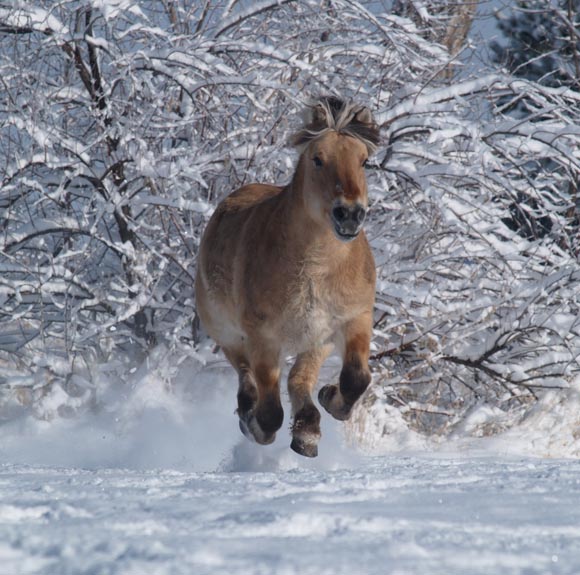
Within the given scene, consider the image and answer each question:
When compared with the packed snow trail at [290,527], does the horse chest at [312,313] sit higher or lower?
lower

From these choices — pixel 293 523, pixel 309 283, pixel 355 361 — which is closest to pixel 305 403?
pixel 355 361

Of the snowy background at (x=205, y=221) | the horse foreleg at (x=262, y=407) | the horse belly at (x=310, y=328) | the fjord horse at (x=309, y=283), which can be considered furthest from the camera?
the snowy background at (x=205, y=221)

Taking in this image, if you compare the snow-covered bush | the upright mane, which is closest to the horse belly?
the upright mane

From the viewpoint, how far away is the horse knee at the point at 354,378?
551cm

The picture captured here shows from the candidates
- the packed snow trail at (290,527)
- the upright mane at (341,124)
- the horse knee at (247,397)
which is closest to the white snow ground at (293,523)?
the packed snow trail at (290,527)

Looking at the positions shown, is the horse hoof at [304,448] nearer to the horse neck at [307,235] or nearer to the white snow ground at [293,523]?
the white snow ground at [293,523]

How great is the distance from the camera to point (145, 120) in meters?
7.80

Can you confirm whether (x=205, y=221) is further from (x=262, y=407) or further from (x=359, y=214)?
(x=359, y=214)

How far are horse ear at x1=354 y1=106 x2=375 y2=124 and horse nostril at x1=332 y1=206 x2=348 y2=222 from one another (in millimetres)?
870

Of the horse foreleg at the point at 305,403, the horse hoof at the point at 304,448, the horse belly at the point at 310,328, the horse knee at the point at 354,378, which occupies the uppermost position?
the horse belly at the point at 310,328

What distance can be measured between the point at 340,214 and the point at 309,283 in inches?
26.6

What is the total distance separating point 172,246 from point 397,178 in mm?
1981

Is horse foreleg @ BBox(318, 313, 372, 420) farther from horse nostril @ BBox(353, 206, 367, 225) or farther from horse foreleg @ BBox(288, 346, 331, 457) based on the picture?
horse nostril @ BBox(353, 206, 367, 225)

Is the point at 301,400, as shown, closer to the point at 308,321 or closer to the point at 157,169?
the point at 308,321
